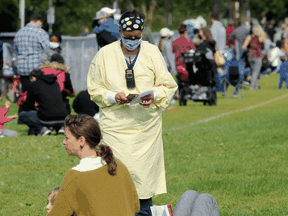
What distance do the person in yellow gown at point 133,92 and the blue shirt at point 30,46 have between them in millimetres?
7462

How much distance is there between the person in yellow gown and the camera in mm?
5438

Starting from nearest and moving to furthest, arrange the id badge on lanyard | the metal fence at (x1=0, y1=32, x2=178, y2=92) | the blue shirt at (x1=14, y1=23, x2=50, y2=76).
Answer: the id badge on lanyard
the blue shirt at (x1=14, y1=23, x2=50, y2=76)
the metal fence at (x1=0, y1=32, x2=178, y2=92)

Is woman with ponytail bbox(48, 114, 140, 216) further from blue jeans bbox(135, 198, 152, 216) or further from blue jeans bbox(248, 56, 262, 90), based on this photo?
blue jeans bbox(248, 56, 262, 90)

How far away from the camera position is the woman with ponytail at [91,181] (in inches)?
151

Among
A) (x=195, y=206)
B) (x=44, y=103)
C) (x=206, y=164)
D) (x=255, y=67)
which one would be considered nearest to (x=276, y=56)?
→ (x=255, y=67)

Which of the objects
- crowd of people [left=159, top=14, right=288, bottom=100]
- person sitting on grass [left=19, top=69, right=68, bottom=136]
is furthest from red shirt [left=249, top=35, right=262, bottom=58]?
person sitting on grass [left=19, top=69, right=68, bottom=136]

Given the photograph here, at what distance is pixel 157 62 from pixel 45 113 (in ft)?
20.3

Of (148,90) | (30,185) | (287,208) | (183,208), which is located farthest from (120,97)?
(30,185)

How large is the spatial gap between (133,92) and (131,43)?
1.42 feet

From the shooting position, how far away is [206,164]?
8.86 m

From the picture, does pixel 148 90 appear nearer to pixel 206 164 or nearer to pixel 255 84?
pixel 206 164

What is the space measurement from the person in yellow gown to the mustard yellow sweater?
144 centimetres

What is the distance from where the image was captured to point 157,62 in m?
5.50

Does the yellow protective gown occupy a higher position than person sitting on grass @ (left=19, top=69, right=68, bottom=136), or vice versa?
the yellow protective gown
